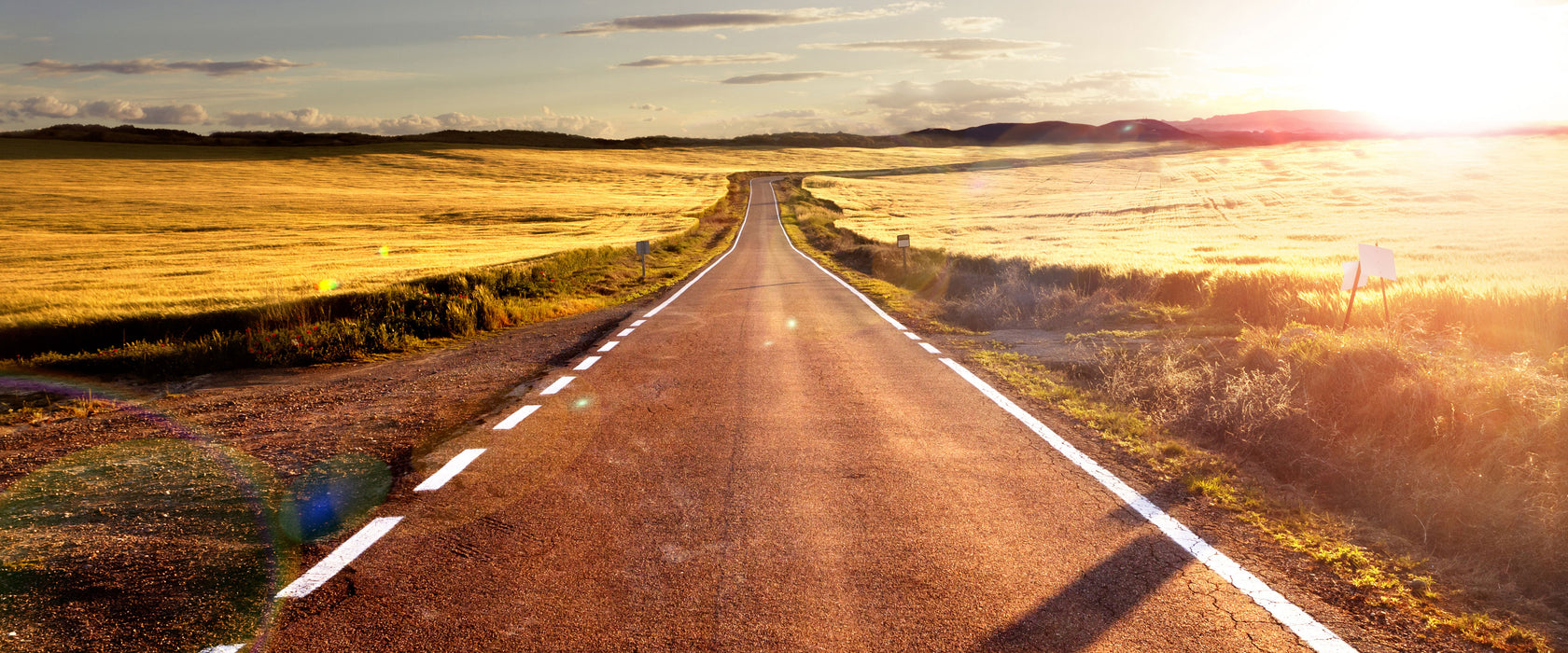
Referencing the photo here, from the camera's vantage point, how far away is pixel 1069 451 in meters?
6.22

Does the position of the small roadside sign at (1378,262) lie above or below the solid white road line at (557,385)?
above

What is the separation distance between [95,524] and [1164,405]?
756 cm

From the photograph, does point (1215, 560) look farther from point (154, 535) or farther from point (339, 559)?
point (154, 535)

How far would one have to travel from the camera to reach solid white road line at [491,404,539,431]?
6998mm

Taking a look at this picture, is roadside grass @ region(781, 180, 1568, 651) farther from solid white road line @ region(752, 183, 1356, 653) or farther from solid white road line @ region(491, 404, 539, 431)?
solid white road line @ region(491, 404, 539, 431)

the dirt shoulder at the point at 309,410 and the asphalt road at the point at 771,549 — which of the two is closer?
the asphalt road at the point at 771,549

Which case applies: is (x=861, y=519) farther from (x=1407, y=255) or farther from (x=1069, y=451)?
(x=1407, y=255)

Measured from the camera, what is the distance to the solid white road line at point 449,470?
5.44 m

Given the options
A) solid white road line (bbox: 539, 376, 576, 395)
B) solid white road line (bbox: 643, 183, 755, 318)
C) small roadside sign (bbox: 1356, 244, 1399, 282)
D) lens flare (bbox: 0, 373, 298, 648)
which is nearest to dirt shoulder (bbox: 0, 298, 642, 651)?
lens flare (bbox: 0, 373, 298, 648)

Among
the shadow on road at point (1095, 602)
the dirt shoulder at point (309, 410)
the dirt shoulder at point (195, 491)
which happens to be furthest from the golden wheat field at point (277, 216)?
the shadow on road at point (1095, 602)

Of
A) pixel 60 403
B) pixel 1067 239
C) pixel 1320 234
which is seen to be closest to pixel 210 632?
pixel 60 403

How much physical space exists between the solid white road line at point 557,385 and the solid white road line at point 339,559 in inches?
144

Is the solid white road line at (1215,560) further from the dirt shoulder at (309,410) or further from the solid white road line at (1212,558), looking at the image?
the dirt shoulder at (309,410)

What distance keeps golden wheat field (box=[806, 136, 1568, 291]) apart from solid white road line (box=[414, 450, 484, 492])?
1201cm
